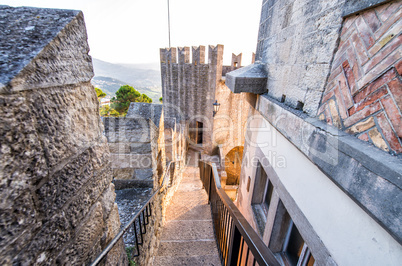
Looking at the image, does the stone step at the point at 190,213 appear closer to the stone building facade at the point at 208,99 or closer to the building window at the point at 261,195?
the building window at the point at 261,195

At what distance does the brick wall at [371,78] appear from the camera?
1018mm

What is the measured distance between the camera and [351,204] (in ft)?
4.15

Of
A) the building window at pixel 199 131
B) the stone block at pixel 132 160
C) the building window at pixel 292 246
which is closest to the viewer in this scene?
the building window at pixel 292 246

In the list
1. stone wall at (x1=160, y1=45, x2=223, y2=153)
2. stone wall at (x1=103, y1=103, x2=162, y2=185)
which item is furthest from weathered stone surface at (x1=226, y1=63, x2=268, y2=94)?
stone wall at (x1=160, y1=45, x2=223, y2=153)

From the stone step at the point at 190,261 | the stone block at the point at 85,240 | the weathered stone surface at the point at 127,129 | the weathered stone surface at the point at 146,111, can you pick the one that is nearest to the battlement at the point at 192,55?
the weathered stone surface at the point at 146,111

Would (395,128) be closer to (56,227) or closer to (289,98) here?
(289,98)

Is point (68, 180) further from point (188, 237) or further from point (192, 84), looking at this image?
point (192, 84)

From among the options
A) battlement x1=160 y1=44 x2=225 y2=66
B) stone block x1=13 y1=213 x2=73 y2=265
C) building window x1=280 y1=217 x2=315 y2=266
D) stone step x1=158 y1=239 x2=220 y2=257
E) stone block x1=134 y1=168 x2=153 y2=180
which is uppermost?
battlement x1=160 y1=44 x2=225 y2=66

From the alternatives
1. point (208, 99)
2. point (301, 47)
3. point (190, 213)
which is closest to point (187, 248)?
point (190, 213)

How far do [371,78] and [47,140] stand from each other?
1.85 m

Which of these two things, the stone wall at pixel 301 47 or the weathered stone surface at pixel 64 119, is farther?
the stone wall at pixel 301 47

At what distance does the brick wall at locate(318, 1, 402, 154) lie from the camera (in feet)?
3.34

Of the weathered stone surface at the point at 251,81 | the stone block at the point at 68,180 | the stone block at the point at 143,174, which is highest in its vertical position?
the weathered stone surface at the point at 251,81

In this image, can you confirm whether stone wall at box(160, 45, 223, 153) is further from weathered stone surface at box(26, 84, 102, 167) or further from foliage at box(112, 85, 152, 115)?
weathered stone surface at box(26, 84, 102, 167)
